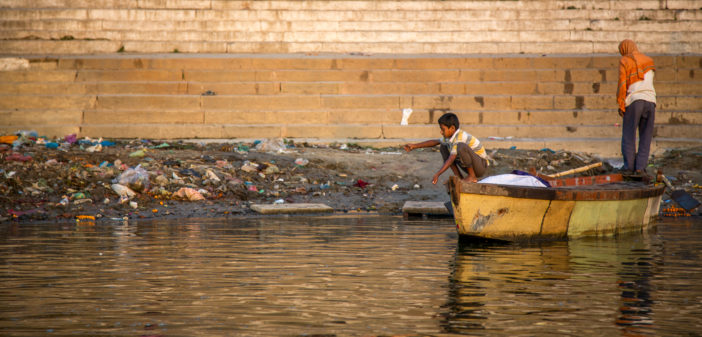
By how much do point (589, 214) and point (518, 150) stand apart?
6.42 metres

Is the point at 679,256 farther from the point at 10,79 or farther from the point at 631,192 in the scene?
the point at 10,79

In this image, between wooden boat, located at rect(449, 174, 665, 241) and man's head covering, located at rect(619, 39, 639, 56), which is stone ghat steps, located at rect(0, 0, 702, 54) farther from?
wooden boat, located at rect(449, 174, 665, 241)

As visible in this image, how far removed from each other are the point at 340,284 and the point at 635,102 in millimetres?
6463

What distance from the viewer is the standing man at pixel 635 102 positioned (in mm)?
11000

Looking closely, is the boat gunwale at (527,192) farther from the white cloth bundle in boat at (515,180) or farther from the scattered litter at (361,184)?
the scattered litter at (361,184)

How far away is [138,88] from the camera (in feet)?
55.6

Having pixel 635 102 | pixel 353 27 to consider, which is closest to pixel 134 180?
pixel 635 102

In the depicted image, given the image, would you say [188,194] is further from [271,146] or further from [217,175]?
[271,146]

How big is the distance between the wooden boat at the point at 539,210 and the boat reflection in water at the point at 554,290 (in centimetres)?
16

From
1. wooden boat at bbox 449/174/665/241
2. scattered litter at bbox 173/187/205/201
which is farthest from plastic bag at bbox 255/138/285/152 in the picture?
wooden boat at bbox 449/174/665/241

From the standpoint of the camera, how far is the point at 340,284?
19.1ft

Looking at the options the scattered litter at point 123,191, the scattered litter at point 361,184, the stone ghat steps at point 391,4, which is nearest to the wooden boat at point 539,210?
the scattered litter at point 361,184

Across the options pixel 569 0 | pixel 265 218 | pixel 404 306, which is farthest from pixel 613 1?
pixel 404 306

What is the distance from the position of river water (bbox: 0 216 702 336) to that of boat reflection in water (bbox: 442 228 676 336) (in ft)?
0.04
